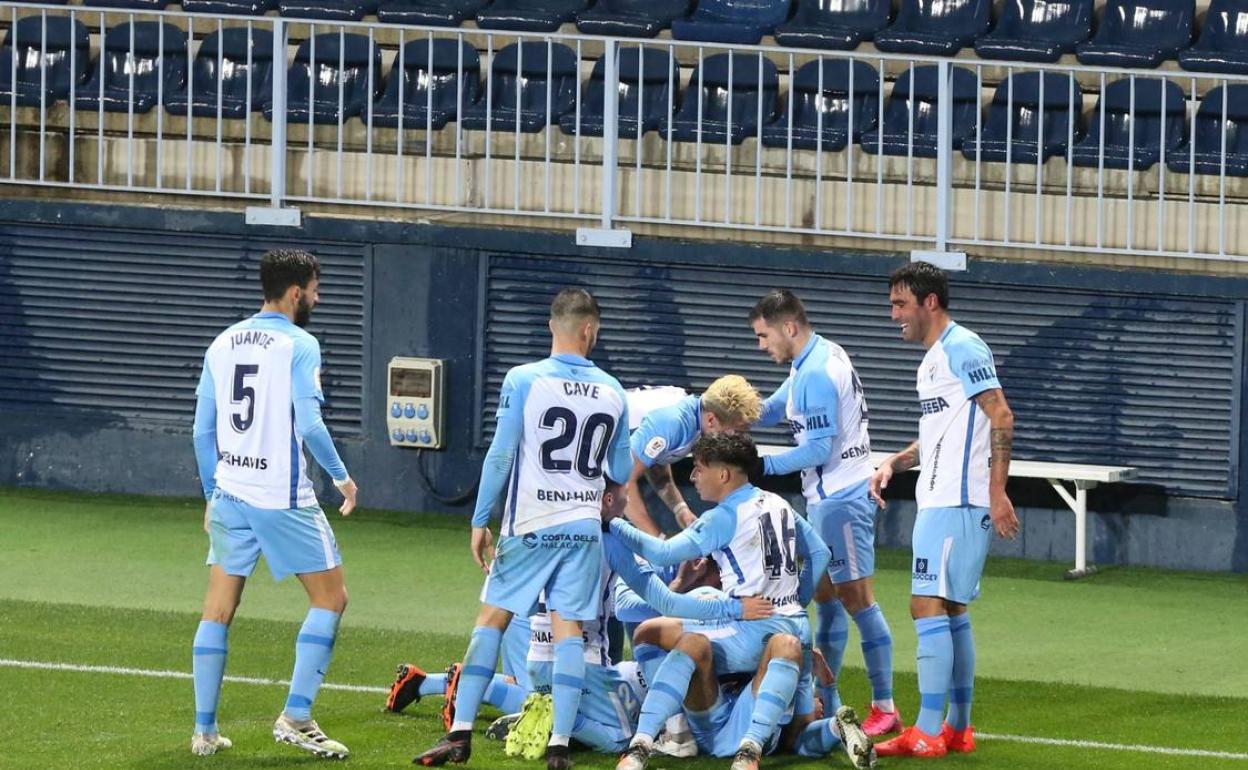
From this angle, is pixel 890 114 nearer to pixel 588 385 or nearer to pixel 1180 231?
pixel 1180 231

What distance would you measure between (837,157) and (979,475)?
21.8 ft

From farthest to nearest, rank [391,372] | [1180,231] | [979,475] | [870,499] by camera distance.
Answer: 1. [391,372]
2. [1180,231]
3. [870,499]
4. [979,475]

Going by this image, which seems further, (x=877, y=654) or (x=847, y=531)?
(x=847, y=531)

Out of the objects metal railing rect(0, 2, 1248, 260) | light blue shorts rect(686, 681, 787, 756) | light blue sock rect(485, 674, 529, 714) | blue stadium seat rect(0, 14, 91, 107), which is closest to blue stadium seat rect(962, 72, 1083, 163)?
metal railing rect(0, 2, 1248, 260)

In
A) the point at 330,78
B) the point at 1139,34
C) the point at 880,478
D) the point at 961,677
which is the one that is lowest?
the point at 961,677

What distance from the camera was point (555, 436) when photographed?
877cm

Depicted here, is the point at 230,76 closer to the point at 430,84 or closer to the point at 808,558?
the point at 430,84

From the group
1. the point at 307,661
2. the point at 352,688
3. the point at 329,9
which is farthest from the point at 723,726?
the point at 329,9

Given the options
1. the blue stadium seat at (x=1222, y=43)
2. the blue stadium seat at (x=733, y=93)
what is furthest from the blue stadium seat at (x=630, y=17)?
the blue stadium seat at (x=1222, y=43)

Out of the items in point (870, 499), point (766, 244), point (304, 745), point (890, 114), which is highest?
point (890, 114)

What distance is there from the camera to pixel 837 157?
51.2ft

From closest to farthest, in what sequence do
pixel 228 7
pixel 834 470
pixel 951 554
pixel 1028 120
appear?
pixel 951 554 → pixel 834 470 → pixel 1028 120 → pixel 228 7

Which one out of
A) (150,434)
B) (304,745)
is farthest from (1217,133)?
(304,745)

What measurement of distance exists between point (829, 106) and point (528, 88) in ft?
7.38
